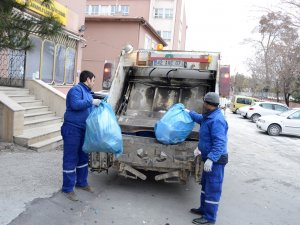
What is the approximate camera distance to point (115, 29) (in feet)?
85.3

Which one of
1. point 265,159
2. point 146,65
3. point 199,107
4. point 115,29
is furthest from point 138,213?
point 115,29

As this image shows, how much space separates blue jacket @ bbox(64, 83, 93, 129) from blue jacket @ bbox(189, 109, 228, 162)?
1629mm

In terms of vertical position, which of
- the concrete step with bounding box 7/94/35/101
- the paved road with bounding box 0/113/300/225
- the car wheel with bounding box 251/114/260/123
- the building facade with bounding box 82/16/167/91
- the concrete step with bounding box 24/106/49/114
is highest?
the building facade with bounding box 82/16/167/91

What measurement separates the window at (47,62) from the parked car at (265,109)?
46.0ft

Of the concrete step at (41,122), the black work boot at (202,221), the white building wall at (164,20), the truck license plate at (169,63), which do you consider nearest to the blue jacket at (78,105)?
the black work boot at (202,221)

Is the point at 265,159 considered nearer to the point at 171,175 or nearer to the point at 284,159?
the point at 284,159

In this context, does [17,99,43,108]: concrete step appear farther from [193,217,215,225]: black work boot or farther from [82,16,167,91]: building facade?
[82,16,167,91]: building facade

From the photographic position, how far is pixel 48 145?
7723 mm

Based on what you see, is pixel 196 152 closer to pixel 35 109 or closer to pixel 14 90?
pixel 35 109

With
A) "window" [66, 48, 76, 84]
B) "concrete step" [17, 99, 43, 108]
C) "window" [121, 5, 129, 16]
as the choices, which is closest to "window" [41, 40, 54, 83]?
"window" [66, 48, 76, 84]

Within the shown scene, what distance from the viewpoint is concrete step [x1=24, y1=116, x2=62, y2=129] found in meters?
8.34

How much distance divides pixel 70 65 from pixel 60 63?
111 cm

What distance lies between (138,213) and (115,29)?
2287 cm

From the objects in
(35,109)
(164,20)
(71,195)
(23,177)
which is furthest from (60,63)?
(164,20)
